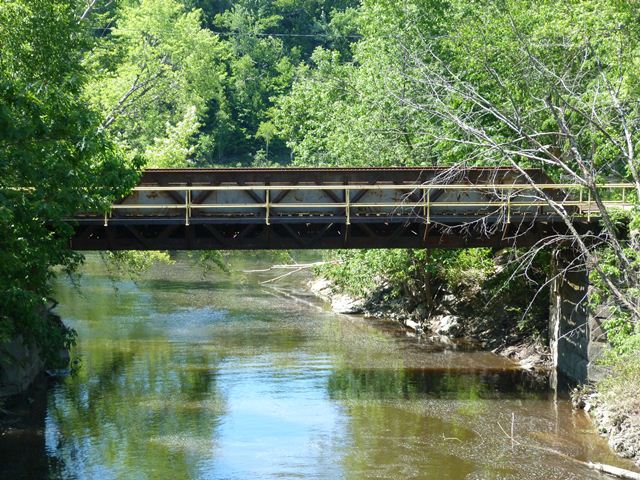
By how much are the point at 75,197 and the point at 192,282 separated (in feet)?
85.5

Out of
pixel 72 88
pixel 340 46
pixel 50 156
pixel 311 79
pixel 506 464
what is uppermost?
pixel 340 46

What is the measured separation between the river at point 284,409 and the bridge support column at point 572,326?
48.2 inches

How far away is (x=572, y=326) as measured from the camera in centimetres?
2709

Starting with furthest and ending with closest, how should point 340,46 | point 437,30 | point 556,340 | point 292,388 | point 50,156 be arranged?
point 340,46
point 437,30
point 556,340
point 292,388
point 50,156

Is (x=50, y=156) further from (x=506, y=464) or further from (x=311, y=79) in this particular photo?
(x=311, y=79)

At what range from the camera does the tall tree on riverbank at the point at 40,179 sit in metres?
17.8

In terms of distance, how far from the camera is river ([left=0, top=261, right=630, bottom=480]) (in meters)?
19.8

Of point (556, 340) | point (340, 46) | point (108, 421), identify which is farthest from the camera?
point (340, 46)

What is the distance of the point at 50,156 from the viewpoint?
1853 centimetres

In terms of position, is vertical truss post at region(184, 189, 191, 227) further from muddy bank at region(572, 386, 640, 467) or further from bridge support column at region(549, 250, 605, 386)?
muddy bank at region(572, 386, 640, 467)

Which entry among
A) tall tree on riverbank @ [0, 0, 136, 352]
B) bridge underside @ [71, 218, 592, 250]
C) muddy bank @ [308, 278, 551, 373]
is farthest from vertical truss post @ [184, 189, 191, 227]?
muddy bank @ [308, 278, 551, 373]

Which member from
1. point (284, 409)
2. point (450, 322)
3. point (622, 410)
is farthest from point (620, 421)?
point (450, 322)

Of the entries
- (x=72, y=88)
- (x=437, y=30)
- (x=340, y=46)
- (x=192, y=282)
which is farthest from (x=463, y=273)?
(x=340, y=46)

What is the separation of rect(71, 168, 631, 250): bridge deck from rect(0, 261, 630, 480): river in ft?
13.2
